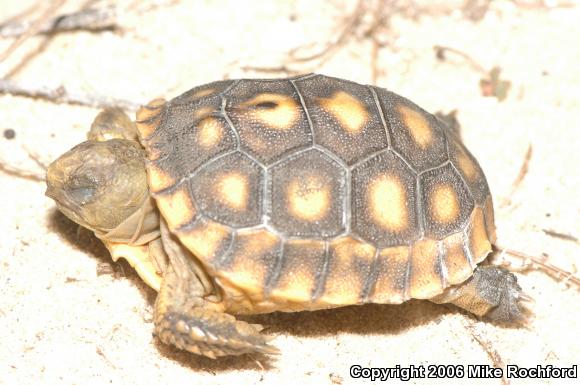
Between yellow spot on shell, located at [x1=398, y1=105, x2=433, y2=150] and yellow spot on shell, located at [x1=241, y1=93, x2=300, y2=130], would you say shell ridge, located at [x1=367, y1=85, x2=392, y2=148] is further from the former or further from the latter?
yellow spot on shell, located at [x1=241, y1=93, x2=300, y2=130]

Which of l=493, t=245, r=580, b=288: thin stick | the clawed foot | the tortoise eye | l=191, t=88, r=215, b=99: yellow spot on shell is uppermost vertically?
l=191, t=88, r=215, b=99: yellow spot on shell

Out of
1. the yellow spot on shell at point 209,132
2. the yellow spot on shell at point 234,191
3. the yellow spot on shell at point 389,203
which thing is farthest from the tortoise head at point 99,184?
the yellow spot on shell at point 389,203

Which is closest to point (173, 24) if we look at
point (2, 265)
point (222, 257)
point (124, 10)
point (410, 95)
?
point (124, 10)

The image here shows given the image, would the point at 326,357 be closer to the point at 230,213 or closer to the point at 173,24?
the point at 230,213

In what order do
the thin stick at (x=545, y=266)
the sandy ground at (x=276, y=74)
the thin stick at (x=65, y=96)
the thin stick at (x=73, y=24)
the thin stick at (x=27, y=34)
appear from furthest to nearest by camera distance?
the thin stick at (x=73, y=24), the thin stick at (x=27, y=34), the thin stick at (x=65, y=96), the thin stick at (x=545, y=266), the sandy ground at (x=276, y=74)

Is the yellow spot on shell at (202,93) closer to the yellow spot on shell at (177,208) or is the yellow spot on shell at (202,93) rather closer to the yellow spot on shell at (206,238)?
the yellow spot on shell at (177,208)

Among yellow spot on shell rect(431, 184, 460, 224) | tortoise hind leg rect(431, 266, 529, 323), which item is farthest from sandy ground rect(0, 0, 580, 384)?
yellow spot on shell rect(431, 184, 460, 224)
